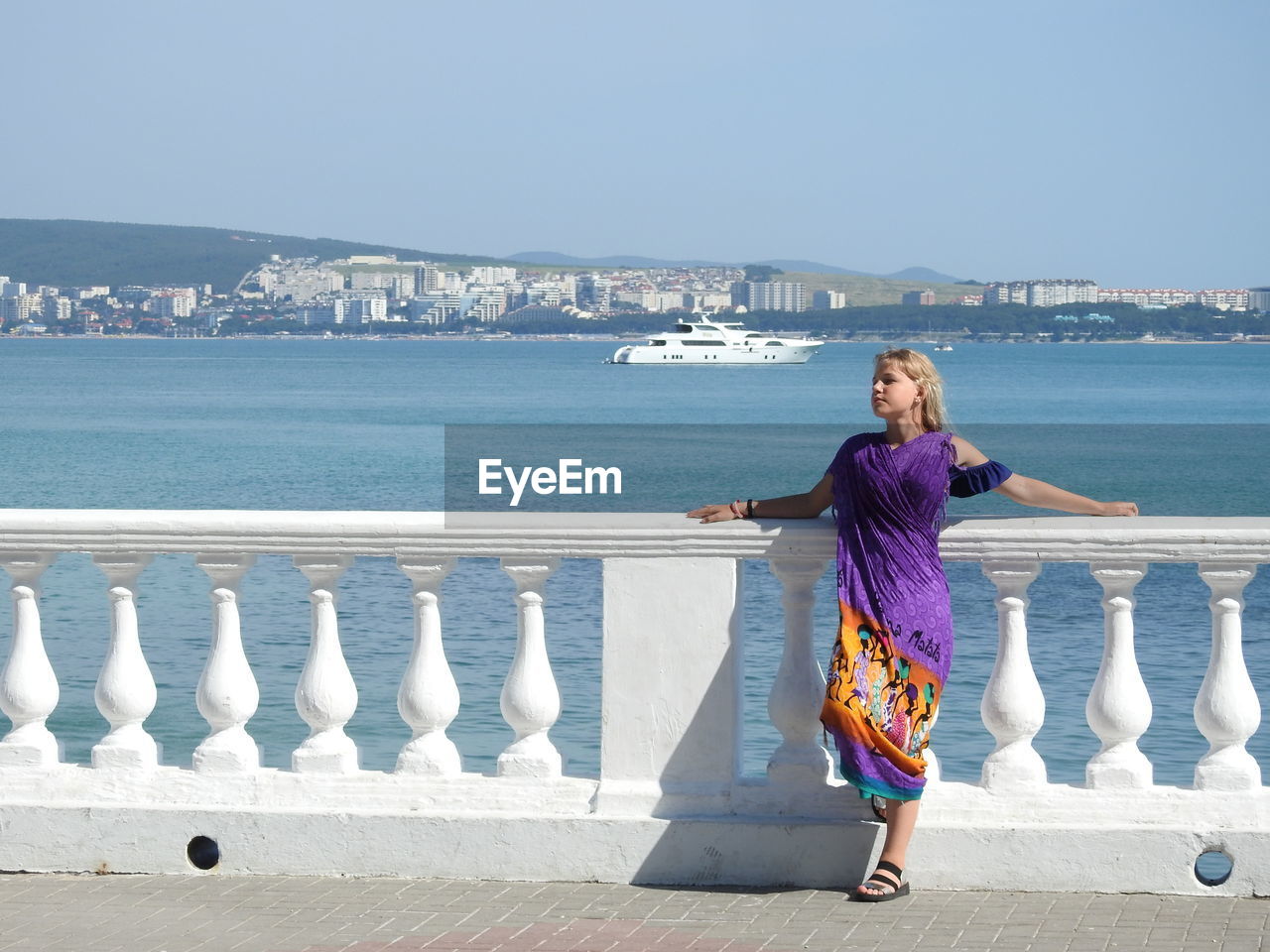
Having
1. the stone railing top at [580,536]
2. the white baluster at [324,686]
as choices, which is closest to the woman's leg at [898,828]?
the stone railing top at [580,536]

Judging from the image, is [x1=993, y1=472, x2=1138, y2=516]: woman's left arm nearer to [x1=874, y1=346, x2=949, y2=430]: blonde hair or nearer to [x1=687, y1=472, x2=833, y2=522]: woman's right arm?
[x1=874, y1=346, x2=949, y2=430]: blonde hair

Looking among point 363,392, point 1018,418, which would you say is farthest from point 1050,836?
point 363,392

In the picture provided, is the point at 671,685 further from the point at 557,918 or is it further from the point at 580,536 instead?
the point at 557,918

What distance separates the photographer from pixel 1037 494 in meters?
4.64

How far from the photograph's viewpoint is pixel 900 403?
4.73 metres

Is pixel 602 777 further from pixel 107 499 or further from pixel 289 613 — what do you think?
pixel 107 499

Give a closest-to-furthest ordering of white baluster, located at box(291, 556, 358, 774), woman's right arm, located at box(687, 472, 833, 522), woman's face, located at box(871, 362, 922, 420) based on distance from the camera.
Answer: woman's face, located at box(871, 362, 922, 420), woman's right arm, located at box(687, 472, 833, 522), white baluster, located at box(291, 556, 358, 774)

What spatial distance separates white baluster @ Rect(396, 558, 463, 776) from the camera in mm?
4922

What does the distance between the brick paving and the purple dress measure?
0.41 metres

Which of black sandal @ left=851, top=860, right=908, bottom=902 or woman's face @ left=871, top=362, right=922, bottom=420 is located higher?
woman's face @ left=871, top=362, right=922, bottom=420

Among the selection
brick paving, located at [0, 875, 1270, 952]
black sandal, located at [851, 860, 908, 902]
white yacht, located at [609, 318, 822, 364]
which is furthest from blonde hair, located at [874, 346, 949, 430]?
white yacht, located at [609, 318, 822, 364]

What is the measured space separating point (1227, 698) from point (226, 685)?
286 cm

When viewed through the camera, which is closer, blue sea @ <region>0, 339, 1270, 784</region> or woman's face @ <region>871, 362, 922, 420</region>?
woman's face @ <region>871, 362, 922, 420</region>

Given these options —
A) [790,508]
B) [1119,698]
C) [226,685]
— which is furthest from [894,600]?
[226,685]
